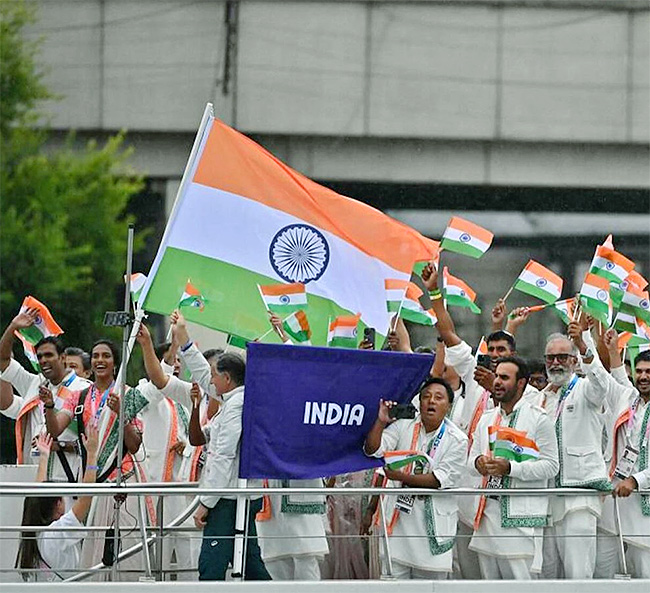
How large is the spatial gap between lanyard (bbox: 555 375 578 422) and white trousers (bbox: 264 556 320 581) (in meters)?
1.63

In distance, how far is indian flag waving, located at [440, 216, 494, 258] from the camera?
→ 9891mm

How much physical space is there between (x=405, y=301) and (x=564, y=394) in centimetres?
176

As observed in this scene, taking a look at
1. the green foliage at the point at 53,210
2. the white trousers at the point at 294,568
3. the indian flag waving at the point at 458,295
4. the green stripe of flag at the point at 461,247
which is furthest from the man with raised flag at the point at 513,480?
the green foliage at the point at 53,210

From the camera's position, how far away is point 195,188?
9.26 m

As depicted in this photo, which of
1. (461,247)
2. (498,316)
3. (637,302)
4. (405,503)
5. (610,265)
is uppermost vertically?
(461,247)

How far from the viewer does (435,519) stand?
28.6 ft

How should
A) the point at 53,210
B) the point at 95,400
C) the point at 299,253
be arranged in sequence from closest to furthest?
the point at 299,253 < the point at 95,400 < the point at 53,210

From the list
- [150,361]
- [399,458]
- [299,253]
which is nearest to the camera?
[399,458]

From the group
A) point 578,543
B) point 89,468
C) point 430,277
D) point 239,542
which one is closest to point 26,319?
point 89,468

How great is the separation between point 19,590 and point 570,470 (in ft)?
10.3

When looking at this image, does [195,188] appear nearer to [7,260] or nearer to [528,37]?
[7,260]

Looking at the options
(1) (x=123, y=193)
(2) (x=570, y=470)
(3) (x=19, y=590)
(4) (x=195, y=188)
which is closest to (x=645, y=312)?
(2) (x=570, y=470)

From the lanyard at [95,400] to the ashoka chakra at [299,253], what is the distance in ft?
4.27

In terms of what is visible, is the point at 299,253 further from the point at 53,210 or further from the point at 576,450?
the point at 53,210
